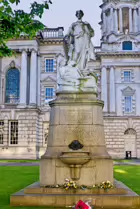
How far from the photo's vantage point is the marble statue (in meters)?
11.0

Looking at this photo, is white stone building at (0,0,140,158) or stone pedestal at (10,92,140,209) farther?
white stone building at (0,0,140,158)

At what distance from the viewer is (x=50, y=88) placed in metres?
44.0

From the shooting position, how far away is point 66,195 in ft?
28.6

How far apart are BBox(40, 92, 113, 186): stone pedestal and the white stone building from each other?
99.3 ft

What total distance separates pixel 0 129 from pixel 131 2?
30.9 meters

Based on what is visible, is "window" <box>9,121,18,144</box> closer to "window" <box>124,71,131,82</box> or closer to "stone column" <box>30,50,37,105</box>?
"stone column" <box>30,50,37,105</box>

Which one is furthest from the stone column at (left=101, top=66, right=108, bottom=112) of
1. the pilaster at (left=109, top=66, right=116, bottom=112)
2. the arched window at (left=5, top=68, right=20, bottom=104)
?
the arched window at (left=5, top=68, right=20, bottom=104)

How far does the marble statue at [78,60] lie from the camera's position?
11031mm

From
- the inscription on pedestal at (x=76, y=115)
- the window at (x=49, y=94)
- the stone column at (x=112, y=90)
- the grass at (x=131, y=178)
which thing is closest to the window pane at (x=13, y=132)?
the window at (x=49, y=94)

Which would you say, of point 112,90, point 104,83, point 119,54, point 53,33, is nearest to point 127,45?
point 119,54

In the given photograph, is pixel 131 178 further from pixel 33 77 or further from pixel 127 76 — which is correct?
pixel 127 76

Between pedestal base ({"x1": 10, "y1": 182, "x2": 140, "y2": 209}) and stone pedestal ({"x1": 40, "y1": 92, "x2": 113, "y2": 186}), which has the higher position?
stone pedestal ({"x1": 40, "y1": 92, "x2": 113, "y2": 186})

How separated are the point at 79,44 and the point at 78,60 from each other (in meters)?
0.66

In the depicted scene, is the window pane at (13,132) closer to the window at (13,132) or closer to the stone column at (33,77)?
the window at (13,132)
